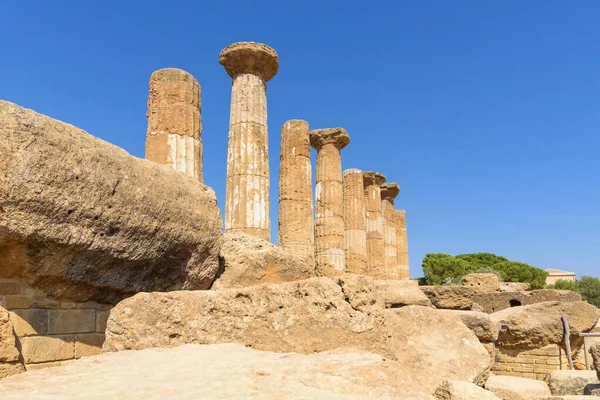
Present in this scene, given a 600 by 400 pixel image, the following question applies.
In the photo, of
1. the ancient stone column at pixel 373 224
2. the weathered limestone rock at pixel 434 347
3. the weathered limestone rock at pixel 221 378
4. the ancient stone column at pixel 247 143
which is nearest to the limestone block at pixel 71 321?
the weathered limestone rock at pixel 221 378

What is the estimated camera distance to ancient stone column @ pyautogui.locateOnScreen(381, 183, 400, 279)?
25078mm

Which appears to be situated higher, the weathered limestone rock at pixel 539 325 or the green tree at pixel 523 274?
the green tree at pixel 523 274

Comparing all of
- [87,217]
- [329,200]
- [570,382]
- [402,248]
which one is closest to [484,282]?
[329,200]

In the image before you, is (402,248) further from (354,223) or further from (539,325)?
(539,325)

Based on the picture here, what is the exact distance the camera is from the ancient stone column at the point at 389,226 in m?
25.1

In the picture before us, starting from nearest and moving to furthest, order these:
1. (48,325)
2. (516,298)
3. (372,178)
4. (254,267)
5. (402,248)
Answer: (48,325)
(254,267)
(516,298)
(372,178)
(402,248)

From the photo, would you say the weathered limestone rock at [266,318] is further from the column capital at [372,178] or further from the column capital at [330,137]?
the column capital at [372,178]

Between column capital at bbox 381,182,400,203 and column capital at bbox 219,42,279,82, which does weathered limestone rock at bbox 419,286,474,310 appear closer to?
column capital at bbox 219,42,279,82

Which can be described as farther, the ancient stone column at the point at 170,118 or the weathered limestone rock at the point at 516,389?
the ancient stone column at the point at 170,118

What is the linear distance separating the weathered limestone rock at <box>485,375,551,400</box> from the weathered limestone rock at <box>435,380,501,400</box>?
2754 mm

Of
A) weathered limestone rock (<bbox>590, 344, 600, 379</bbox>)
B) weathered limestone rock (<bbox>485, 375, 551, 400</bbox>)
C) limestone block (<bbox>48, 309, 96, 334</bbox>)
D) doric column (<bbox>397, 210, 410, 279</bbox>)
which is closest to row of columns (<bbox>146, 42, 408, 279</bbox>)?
limestone block (<bbox>48, 309, 96, 334</bbox>)

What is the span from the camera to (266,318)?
422 cm

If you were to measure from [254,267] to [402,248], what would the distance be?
21.3 meters

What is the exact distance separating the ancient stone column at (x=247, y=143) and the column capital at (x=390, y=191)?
1413cm
